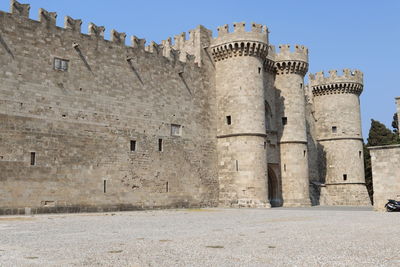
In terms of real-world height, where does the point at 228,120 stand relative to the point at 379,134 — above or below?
below

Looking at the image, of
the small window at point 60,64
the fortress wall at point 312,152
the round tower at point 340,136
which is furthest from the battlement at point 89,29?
the round tower at point 340,136

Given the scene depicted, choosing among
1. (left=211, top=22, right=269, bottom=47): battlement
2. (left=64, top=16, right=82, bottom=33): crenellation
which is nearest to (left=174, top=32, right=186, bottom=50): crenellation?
(left=211, top=22, right=269, bottom=47): battlement

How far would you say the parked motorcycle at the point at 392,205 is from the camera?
16528mm

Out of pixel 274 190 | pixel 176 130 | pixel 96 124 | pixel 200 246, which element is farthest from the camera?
pixel 274 190

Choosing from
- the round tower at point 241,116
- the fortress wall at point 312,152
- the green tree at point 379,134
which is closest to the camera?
the round tower at point 241,116

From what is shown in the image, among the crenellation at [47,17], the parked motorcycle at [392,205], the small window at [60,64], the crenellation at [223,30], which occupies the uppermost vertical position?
the crenellation at [223,30]

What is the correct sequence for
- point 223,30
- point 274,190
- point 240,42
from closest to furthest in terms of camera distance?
point 240,42 < point 223,30 < point 274,190

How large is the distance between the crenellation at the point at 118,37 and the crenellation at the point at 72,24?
162cm

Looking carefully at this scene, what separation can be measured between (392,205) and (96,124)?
1161 cm

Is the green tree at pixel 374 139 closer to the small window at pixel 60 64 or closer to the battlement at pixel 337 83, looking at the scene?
the battlement at pixel 337 83

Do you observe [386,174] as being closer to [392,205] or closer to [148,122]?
[392,205]

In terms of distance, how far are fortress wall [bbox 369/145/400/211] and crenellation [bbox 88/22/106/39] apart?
12000mm

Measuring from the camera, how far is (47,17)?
16750 mm

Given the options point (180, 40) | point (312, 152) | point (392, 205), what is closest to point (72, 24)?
point (180, 40)
